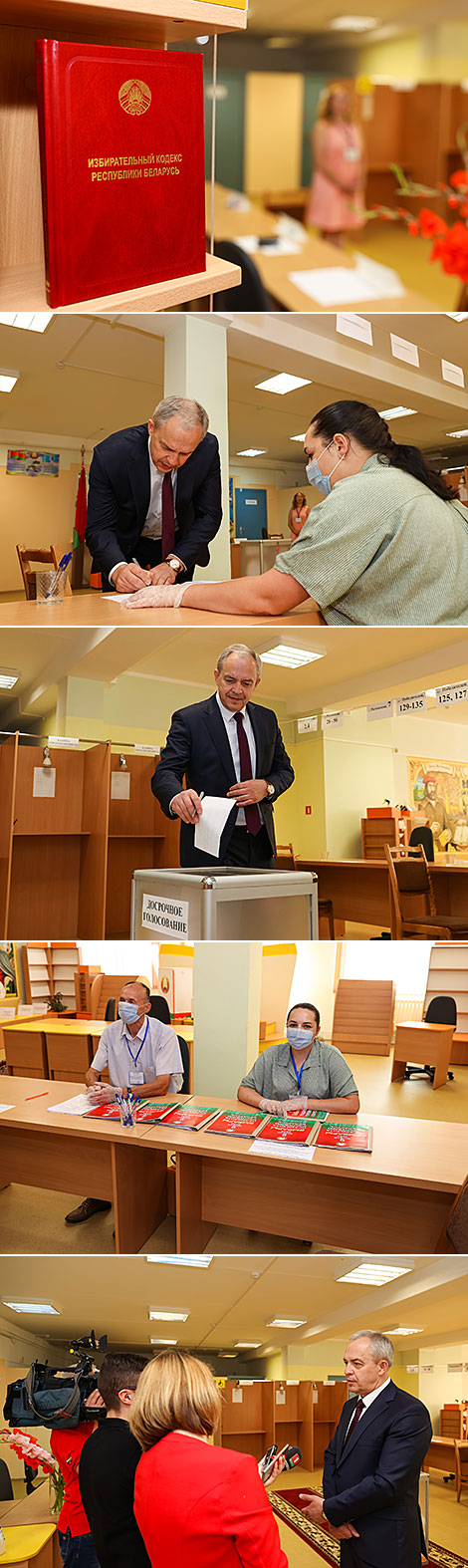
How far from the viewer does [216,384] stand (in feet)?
4.02

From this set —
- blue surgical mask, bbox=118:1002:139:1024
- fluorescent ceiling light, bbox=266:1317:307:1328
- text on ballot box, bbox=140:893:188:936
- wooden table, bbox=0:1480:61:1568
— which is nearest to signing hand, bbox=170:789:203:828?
text on ballot box, bbox=140:893:188:936

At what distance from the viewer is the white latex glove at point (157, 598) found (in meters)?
1.14

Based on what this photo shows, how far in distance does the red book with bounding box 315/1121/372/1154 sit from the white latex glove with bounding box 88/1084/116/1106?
21.6 inches

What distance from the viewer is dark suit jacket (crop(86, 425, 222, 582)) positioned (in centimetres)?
119

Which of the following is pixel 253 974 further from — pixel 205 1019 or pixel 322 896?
pixel 322 896

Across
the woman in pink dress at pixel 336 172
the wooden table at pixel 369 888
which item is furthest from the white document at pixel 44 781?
the woman in pink dress at pixel 336 172

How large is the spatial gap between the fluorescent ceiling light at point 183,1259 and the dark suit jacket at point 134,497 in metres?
1.75

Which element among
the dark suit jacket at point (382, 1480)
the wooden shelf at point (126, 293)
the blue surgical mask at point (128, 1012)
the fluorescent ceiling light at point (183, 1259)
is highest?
the wooden shelf at point (126, 293)

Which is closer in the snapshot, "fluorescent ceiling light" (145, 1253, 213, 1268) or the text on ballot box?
the text on ballot box

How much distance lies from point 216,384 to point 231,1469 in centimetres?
174

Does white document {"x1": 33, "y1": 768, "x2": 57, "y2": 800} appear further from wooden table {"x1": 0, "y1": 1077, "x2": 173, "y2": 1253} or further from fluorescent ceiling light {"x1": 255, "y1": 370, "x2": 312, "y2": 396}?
wooden table {"x1": 0, "y1": 1077, "x2": 173, "y2": 1253}

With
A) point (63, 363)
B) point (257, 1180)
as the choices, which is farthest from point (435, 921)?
point (257, 1180)

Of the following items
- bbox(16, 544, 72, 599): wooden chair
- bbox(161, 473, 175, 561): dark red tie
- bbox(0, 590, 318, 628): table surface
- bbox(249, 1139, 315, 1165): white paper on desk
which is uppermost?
bbox(161, 473, 175, 561): dark red tie

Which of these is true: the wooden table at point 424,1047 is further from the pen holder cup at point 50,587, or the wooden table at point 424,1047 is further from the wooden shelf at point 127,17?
the wooden shelf at point 127,17
